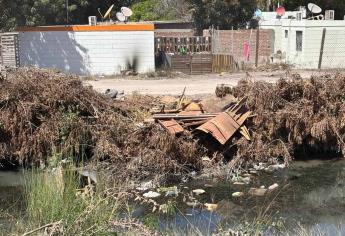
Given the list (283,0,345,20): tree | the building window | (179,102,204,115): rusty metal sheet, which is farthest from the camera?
(283,0,345,20): tree

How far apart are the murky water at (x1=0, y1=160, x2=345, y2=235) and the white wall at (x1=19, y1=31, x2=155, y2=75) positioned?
43.8ft

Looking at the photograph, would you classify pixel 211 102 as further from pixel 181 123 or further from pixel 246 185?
pixel 246 185

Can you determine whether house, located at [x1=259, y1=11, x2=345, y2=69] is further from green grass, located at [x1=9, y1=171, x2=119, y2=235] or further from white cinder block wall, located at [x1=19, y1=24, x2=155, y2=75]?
green grass, located at [x1=9, y1=171, x2=119, y2=235]

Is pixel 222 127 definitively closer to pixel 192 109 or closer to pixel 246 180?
pixel 246 180

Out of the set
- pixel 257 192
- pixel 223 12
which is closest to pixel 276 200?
pixel 257 192

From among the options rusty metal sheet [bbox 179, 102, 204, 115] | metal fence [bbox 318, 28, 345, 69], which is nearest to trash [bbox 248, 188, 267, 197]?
rusty metal sheet [bbox 179, 102, 204, 115]

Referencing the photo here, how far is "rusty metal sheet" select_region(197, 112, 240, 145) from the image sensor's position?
12.4 metres

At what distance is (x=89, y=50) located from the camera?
25172 mm

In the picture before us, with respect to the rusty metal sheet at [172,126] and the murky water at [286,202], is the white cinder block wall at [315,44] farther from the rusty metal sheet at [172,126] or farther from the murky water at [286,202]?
the rusty metal sheet at [172,126]

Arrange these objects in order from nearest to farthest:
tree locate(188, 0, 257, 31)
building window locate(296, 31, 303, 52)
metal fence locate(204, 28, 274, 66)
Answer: building window locate(296, 31, 303, 52), metal fence locate(204, 28, 274, 66), tree locate(188, 0, 257, 31)

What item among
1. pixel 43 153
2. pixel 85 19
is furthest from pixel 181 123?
pixel 85 19

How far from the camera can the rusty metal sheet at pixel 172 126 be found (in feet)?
40.0

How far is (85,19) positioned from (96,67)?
53.0ft

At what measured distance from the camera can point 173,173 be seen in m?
11.9
